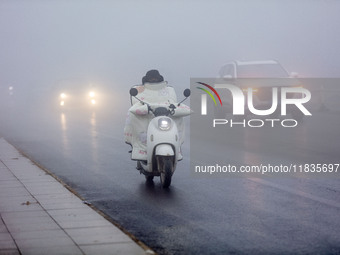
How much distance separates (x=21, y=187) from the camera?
414 inches

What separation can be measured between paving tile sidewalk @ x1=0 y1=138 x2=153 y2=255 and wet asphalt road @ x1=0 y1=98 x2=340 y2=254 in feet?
1.09

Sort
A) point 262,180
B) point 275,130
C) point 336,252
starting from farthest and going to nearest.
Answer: point 275,130 < point 262,180 < point 336,252

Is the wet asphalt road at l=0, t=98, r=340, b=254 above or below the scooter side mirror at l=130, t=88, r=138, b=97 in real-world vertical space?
below

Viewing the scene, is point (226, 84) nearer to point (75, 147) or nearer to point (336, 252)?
point (75, 147)

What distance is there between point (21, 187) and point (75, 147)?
22.1ft

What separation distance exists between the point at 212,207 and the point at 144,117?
2382 mm

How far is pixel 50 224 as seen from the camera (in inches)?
305

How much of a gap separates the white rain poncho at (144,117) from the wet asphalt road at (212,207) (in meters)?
0.64

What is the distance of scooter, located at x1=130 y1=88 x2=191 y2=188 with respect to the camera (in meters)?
10.2

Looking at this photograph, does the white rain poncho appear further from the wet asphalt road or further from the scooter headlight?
the wet asphalt road

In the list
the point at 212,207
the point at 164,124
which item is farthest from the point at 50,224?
the point at 164,124

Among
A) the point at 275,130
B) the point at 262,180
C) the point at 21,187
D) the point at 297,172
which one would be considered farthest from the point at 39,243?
the point at 275,130

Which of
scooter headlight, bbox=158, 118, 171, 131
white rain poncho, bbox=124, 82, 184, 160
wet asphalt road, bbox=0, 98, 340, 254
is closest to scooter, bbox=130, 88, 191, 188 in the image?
scooter headlight, bbox=158, 118, 171, 131

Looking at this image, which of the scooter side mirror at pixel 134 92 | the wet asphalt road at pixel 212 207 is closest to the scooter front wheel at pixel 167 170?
the wet asphalt road at pixel 212 207
